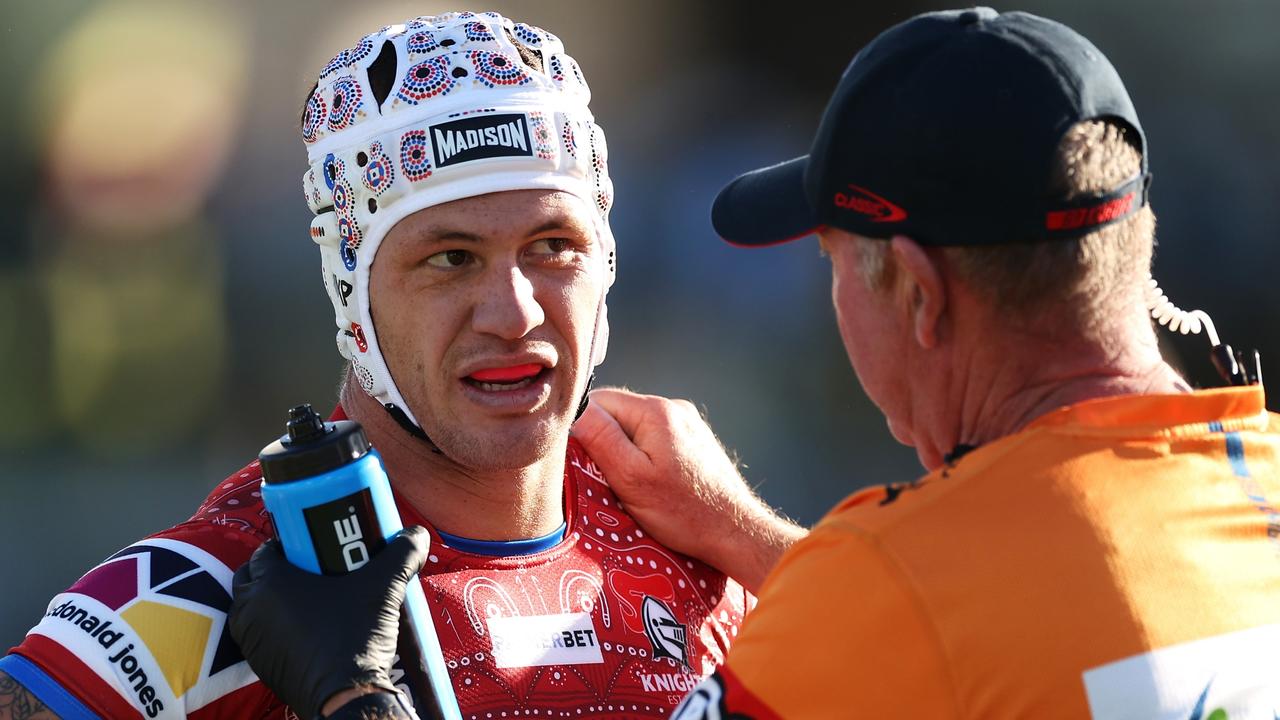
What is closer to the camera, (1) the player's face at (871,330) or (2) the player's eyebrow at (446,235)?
(1) the player's face at (871,330)

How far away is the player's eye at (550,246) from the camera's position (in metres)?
2.79

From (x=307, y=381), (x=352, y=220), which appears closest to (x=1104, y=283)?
(x=352, y=220)

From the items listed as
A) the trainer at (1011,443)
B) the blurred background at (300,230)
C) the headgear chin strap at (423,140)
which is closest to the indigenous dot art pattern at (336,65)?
the headgear chin strap at (423,140)

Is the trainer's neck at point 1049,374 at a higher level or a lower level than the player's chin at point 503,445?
higher

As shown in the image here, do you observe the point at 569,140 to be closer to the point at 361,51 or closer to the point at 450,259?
the point at 450,259

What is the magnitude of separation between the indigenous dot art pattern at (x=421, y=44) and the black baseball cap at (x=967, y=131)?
109cm

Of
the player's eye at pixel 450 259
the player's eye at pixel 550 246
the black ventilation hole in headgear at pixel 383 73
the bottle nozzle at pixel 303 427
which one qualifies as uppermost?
the black ventilation hole in headgear at pixel 383 73

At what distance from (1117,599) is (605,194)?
Result: 1600 millimetres

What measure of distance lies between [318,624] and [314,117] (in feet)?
3.99

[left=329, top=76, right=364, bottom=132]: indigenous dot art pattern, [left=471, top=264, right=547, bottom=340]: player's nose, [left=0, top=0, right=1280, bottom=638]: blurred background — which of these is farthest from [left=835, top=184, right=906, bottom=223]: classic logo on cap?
[left=0, top=0, right=1280, bottom=638]: blurred background

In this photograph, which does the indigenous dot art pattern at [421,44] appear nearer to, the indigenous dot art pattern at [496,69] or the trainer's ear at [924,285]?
the indigenous dot art pattern at [496,69]

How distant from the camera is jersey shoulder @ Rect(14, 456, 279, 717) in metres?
2.18

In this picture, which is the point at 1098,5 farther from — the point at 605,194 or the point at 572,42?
the point at 605,194

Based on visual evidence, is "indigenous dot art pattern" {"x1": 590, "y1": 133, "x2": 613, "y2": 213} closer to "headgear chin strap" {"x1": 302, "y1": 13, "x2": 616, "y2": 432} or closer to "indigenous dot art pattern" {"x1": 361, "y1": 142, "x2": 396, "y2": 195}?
"headgear chin strap" {"x1": 302, "y1": 13, "x2": 616, "y2": 432}
